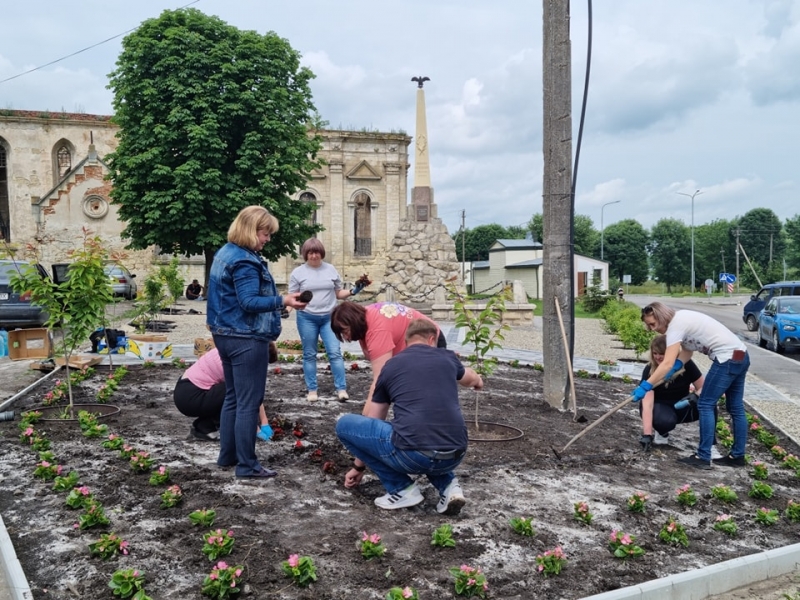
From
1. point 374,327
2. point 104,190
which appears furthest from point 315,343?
point 104,190

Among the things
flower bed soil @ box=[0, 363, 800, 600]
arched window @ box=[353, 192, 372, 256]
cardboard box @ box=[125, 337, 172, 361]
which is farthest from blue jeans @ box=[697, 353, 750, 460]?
arched window @ box=[353, 192, 372, 256]

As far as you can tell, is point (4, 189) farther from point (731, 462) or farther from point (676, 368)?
point (731, 462)

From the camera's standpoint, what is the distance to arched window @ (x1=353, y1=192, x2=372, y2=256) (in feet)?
141

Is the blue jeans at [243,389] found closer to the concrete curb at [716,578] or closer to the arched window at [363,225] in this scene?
the concrete curb at [716,578]

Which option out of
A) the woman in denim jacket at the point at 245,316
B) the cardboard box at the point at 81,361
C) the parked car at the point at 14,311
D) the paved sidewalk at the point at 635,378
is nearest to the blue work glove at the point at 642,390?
the paved sidewalk at the point at 635,378

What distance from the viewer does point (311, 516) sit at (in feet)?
14.3

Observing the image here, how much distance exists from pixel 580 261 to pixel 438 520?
61.2 m

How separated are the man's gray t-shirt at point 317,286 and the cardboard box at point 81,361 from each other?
166 inches

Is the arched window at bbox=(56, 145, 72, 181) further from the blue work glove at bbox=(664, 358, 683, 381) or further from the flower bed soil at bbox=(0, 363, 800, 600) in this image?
the blue work glove at bbox=(664, 358, 683, 381)

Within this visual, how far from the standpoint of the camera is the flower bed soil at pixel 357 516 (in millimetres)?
3557

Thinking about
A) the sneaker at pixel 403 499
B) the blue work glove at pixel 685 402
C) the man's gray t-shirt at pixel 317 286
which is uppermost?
the man's gray t-shirt at pixel 317 286

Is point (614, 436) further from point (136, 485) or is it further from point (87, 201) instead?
point (87, 201)

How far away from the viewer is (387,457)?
4.30m

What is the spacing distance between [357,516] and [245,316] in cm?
152
